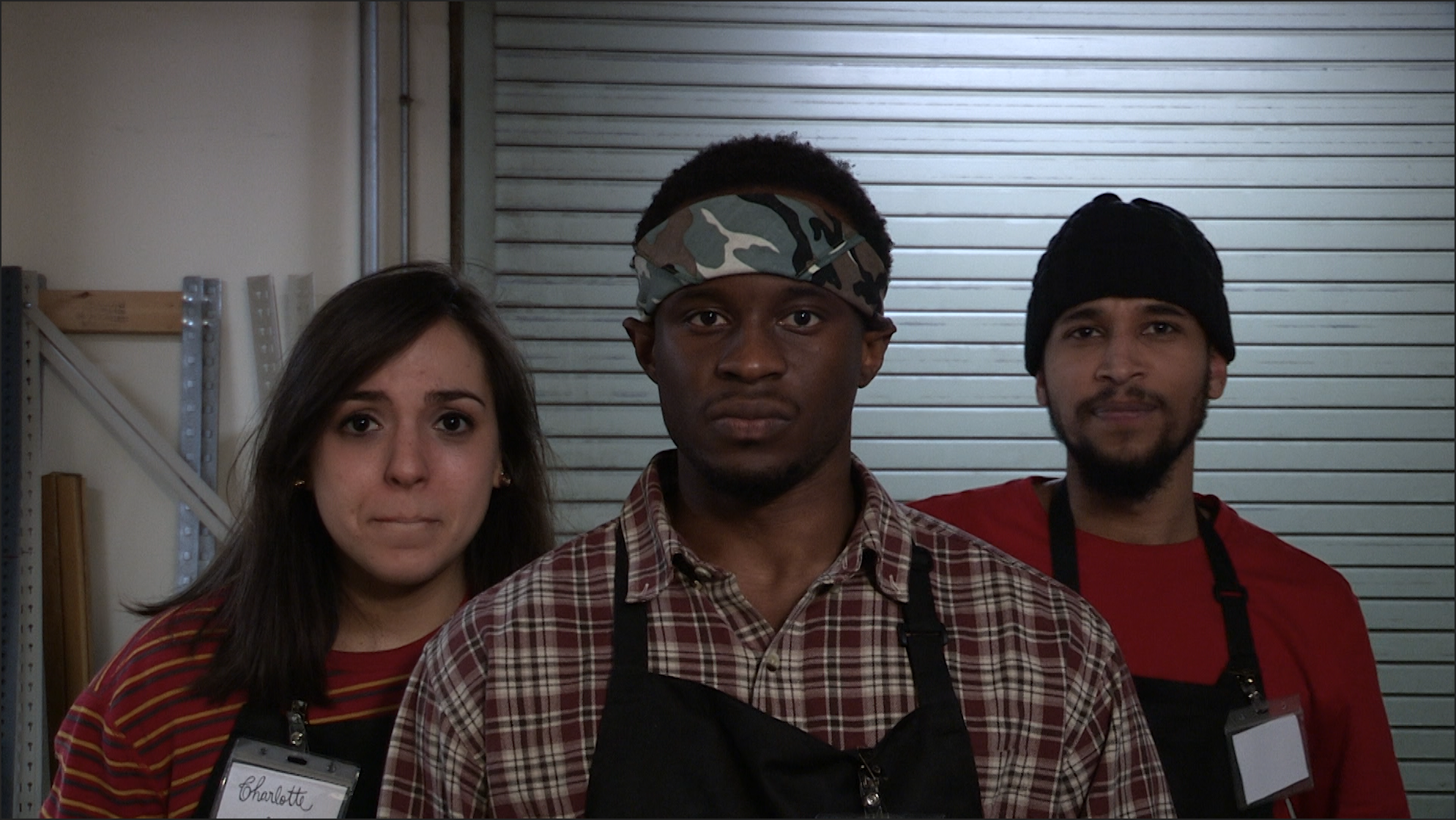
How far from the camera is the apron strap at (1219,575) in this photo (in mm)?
2289

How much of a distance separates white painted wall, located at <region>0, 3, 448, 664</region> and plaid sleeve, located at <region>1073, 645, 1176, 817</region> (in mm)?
2918

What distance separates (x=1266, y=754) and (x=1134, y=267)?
3.03ft

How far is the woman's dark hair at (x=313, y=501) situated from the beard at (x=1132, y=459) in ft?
3.44

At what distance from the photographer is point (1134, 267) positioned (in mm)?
2426

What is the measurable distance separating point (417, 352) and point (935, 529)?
3.06 feet

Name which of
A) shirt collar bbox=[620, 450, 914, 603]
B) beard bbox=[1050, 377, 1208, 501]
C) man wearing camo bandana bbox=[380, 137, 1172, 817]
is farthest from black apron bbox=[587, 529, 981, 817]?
beard bbox=[1050, 377, 1208, 501]

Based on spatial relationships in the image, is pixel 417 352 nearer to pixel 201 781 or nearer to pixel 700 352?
pixel 700 352

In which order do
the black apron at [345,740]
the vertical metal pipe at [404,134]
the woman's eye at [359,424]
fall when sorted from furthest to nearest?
the vertical metal pipe at [404,134] → the woman's eye at [359,424] → the black apron at [345,740]

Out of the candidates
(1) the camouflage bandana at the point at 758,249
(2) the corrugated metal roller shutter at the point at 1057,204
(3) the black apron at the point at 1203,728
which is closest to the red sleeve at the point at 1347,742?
(3) the black apron at the point at 1203,728

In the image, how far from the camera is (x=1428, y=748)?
4.13 metres

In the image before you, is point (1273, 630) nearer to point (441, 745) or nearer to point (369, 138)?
point (441, 745)

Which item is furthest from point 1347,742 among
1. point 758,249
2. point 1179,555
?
point 758,249

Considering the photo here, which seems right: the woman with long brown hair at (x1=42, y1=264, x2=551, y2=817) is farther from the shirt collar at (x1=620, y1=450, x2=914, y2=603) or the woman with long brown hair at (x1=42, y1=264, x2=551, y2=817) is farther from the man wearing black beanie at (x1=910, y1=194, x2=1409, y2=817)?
the man wearing black beanie at (x1=910, y1=194, x2=1409, y2=817)

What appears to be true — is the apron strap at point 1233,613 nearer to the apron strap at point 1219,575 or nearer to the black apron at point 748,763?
the apron strap at point 1219,575
